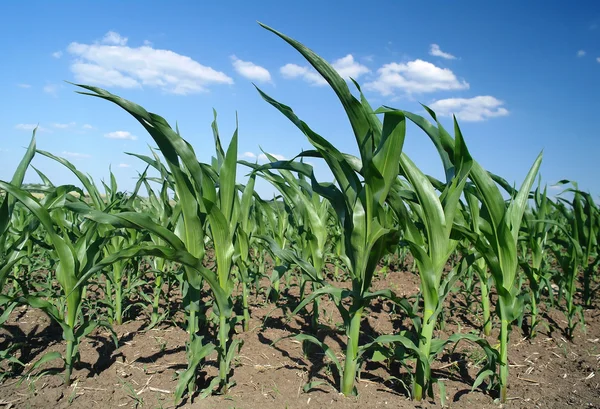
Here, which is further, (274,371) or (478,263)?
(478,263)

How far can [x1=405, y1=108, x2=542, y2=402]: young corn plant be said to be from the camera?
2.14 meters

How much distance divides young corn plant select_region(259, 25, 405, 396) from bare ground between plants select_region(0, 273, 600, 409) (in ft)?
1.15

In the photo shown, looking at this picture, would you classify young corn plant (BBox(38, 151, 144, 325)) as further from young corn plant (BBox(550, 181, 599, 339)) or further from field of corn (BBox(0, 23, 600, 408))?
young corn plant (BBox(550, 181, 599, 339))

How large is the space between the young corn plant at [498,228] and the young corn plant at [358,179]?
31 centimetres

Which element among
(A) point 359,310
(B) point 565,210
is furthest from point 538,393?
(B) point 565,210

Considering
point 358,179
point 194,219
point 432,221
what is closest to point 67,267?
point 194,219

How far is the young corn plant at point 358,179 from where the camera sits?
176 centimetres

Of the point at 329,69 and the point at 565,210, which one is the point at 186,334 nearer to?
the point at 329,69

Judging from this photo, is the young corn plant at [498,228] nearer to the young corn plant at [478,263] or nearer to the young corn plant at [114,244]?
the young corn plant at [478,263]

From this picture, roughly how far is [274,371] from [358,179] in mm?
1388

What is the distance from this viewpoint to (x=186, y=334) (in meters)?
3.29

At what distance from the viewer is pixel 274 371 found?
8.82 ft

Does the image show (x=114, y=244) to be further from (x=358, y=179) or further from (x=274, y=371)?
(x=358, y=179)

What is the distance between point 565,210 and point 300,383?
357 centimetres
